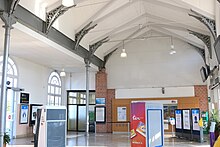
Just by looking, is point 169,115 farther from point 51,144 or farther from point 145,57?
point 51,144

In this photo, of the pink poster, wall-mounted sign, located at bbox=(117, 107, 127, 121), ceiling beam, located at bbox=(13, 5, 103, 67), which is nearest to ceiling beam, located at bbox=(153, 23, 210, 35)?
ceiling beam, located at bbox=(13, 5, 103, 67)

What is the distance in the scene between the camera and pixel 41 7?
9688 millimetres

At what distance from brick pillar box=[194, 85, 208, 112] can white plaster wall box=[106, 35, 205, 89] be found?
0.31 meters

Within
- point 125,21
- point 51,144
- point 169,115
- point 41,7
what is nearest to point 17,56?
point 41,7

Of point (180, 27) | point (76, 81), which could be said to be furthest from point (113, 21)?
point (76, 81)

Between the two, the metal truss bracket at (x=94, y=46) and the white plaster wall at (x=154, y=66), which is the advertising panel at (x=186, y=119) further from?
the metal truss bracket at (x=94, y=46)

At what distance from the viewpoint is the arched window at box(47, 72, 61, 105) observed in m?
16.6

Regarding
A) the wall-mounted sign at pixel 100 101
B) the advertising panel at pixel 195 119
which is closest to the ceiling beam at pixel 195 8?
the advertising panel at pixel 195 119

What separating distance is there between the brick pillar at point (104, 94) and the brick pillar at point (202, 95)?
5379mm

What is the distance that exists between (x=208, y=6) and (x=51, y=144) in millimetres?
7504

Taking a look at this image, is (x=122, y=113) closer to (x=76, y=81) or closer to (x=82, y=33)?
(x=76, y=81)

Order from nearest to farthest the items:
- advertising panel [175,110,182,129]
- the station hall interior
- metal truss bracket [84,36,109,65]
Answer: the station hall interior < advertising panel [175,110,182,129] < metal truss bracket [84,36,109,65]

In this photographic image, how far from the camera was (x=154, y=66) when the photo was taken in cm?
1686

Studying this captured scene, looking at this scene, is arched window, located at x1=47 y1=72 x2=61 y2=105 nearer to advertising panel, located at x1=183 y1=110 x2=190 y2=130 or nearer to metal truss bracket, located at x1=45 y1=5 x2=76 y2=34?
metal truss bracket, located at x1=45 y1=5 x2=76 y2=34
